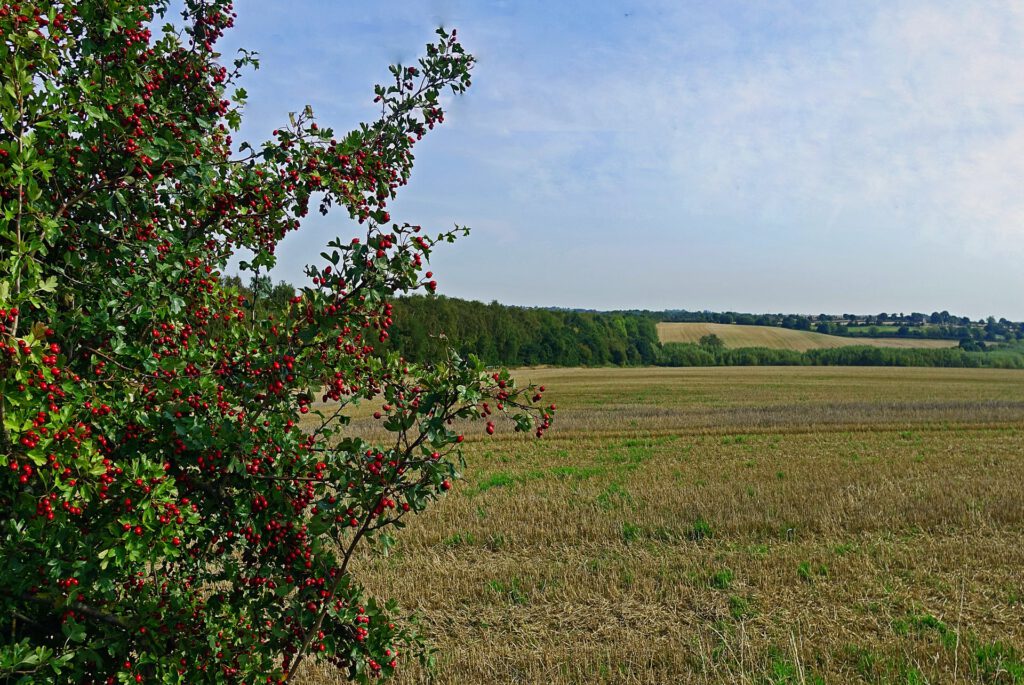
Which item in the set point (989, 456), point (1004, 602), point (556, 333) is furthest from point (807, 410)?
point (556, 333)

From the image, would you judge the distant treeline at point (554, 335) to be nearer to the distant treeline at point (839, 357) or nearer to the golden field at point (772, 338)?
the distant treeline at point (839, 357)

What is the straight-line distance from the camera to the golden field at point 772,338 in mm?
103562

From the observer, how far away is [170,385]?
10.6ft

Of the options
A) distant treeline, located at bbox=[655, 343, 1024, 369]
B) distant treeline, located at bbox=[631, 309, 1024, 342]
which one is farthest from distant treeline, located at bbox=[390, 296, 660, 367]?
distant treeline, located at bbox=[631, 309, 1024, 342]

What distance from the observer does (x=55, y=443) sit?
267 cm

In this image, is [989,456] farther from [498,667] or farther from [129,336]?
[129,336]

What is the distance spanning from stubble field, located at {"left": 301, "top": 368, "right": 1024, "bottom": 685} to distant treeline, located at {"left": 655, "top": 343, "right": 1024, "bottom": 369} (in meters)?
79.2

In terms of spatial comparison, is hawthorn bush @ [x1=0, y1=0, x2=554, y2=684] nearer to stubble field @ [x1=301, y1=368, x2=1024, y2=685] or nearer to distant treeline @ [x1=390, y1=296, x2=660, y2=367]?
stubble field @ [x1=301, y1=368, x2=1024, y2=685]

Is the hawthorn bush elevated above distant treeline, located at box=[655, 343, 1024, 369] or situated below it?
above

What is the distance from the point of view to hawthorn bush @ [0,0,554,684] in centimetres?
278

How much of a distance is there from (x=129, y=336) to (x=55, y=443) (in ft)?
3.41

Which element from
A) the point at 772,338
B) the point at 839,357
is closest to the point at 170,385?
the point at 839,357

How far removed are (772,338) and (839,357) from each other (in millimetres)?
16535

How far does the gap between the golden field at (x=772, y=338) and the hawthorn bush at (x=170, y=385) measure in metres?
106
